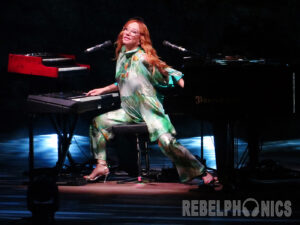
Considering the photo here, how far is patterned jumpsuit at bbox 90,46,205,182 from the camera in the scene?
5.21 metres

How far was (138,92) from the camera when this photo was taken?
5395 millimetres

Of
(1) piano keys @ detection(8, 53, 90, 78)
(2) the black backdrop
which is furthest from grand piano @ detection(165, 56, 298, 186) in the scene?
(2) the black backdrop

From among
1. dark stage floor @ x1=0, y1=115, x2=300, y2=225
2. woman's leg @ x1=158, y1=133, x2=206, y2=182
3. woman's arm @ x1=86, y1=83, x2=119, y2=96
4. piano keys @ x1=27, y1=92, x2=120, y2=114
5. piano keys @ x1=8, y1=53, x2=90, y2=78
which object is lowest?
dark stage floor @ x1=0, y1=115, x2=300, y2=225

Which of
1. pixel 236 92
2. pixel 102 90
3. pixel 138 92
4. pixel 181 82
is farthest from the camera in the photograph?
pixel 102 90

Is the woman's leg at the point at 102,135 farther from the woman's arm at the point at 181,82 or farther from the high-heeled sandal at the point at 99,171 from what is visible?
the woman's arm at the point at 181,82

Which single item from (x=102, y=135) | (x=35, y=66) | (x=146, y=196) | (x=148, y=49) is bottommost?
(x=146, y=196)

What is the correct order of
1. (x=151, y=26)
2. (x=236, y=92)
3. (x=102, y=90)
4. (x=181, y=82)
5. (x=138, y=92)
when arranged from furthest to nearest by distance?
(x=151, y=26) < (x=102, y=90) < (x=138, y=92) < (x=181, y=82) < (x=236, y=92)

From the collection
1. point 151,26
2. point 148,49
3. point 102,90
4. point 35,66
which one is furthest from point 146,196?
point 151,26

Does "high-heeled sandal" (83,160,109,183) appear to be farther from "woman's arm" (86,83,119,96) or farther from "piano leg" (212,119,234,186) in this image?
"piano leg" (212,119,234,186)

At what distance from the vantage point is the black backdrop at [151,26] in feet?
27.5

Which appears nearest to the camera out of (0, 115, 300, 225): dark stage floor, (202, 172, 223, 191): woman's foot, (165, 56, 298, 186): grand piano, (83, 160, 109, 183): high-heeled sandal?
(0, 115, 300, 225): dark stage floor

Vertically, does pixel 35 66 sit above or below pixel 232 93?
above

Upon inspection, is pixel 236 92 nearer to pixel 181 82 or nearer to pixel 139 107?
pixel 181 82

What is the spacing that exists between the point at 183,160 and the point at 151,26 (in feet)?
12.0
